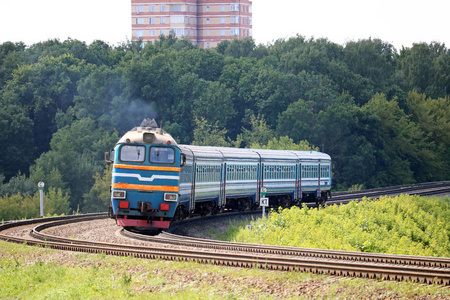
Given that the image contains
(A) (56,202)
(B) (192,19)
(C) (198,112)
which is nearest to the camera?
(A) (56,202)

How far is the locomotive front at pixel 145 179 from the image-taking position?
2361 centimetres

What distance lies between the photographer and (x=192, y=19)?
586ft

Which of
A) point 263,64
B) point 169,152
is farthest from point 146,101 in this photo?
point 169,152

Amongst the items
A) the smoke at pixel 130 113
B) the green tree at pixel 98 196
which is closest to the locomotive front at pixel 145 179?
the green tree at pixel 98 196

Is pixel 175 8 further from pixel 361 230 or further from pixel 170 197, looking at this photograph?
pixel 170 197

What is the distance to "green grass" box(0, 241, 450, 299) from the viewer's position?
12.2 metres

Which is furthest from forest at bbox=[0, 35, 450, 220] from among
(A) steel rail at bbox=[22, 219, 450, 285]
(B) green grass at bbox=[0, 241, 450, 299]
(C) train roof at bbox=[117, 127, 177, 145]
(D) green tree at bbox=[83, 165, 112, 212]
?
(B) green grass at bbox=[0, 241, 450, 299]

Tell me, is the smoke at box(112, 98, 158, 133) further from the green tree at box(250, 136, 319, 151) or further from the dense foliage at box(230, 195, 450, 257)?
the dense foliage at box(230, 195, 450, 257)

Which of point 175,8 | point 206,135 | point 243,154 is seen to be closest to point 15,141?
point 206,135

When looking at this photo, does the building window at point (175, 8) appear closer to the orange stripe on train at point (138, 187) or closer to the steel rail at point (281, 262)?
the orange stripe on train at point (138, 187)

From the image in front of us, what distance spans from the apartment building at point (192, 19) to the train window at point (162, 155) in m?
154

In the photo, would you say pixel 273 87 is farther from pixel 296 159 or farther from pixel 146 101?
pixel 296 159

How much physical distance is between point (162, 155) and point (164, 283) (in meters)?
10.3

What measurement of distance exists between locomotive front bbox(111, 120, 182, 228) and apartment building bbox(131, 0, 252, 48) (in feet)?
507
